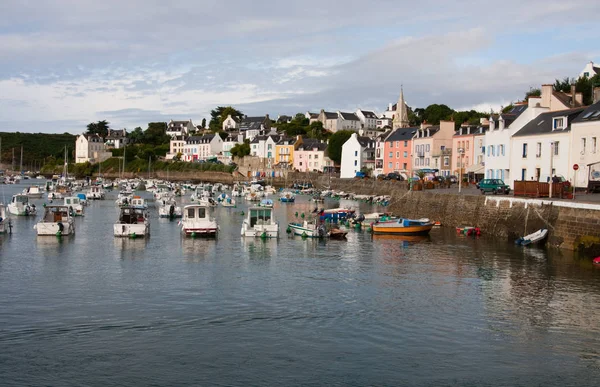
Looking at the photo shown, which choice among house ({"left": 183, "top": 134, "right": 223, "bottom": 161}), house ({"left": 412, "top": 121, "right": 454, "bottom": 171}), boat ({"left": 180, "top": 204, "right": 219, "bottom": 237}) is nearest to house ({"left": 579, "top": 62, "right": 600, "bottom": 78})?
house ({"left": 412, "top": 121, "right": 454, "bottom": 171})

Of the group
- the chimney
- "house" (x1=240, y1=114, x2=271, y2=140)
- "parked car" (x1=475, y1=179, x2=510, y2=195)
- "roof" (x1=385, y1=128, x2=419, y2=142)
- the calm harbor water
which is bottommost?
the calm harbor water

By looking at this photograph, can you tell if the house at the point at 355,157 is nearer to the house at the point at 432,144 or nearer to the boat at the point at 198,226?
the house at the point at 432,144

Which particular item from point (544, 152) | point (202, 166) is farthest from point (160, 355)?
point (202, 166)

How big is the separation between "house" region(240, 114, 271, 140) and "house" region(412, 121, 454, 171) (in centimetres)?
7991

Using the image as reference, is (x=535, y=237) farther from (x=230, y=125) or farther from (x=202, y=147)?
(x=230, y=125)

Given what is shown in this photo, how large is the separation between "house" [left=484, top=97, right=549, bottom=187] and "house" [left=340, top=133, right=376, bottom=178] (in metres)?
51.0

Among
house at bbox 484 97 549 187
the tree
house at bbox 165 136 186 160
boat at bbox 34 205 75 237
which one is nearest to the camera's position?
boat at bbox 34 205 75 237

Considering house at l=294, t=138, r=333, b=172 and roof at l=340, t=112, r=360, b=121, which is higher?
roof at l=340, t=112, r=360, b=121

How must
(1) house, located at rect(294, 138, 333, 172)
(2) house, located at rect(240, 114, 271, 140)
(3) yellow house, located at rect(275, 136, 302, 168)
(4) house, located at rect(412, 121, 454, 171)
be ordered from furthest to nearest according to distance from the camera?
(2) house, located at rect(240, 114, 271, 140) < (3) yellow house, located at rect(275, 136, 302, 168) < (1) house, located at rect(294, 138, 333, 172) < (4) house, located at rect(412, 121, 454, 171)

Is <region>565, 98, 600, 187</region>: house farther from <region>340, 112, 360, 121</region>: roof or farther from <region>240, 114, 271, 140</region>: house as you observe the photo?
<region>340, 112, 360, 121</region>: roof

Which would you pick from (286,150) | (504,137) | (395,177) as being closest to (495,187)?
(504,137)

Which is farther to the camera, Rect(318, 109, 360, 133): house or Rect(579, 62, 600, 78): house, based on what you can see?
Rect(318, 109, 360, 133): house

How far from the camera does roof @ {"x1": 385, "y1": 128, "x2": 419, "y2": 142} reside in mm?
101213

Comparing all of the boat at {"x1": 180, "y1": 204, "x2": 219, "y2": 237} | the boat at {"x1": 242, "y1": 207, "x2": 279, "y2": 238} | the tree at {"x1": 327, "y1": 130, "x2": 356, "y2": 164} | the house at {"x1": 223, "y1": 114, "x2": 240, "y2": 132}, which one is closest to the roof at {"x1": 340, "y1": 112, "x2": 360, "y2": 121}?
the house at {"x1": 223, "y1": 114, "x2": 240, "y2": 132}
